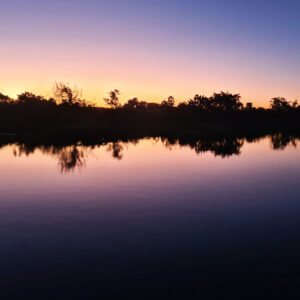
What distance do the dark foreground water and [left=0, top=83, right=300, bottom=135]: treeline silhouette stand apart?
62036mm

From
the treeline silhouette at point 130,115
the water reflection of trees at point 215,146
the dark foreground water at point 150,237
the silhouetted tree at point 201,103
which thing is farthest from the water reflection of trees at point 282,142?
the silhouetted tree at point 201,103

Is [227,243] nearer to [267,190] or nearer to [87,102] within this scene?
[267,190]

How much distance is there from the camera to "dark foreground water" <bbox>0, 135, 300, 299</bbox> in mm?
7449

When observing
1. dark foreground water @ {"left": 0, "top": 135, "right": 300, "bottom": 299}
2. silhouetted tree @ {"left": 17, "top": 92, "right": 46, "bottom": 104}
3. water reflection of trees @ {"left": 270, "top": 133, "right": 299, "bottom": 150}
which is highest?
silhouetted tree @ {"left": 17, "top": 92, "right": 46, "bottom": 104}

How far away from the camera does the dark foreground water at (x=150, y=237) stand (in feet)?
24.4

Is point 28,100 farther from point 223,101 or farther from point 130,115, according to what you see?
point 223,101

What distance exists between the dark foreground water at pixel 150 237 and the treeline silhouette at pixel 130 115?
204 ft

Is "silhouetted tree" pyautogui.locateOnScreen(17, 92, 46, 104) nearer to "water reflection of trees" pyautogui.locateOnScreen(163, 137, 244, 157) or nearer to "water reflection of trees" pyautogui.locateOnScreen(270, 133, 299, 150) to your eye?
"water reflection of trees" pyautogui.locateOnScreen(163, 137, 244, 157)

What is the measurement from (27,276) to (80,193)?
871 centimetres

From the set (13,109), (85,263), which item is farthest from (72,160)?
(13,109)

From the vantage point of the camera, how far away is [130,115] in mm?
100750

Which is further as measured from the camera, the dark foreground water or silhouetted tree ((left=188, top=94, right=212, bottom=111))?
silhouetted tree ((left=188, top=94, right=212, bottom=111))

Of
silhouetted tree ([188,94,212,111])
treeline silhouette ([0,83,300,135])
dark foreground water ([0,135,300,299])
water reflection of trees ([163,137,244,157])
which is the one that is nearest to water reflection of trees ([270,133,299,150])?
water reflection of trees ([163,137,244,157])

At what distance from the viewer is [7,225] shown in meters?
11.5
